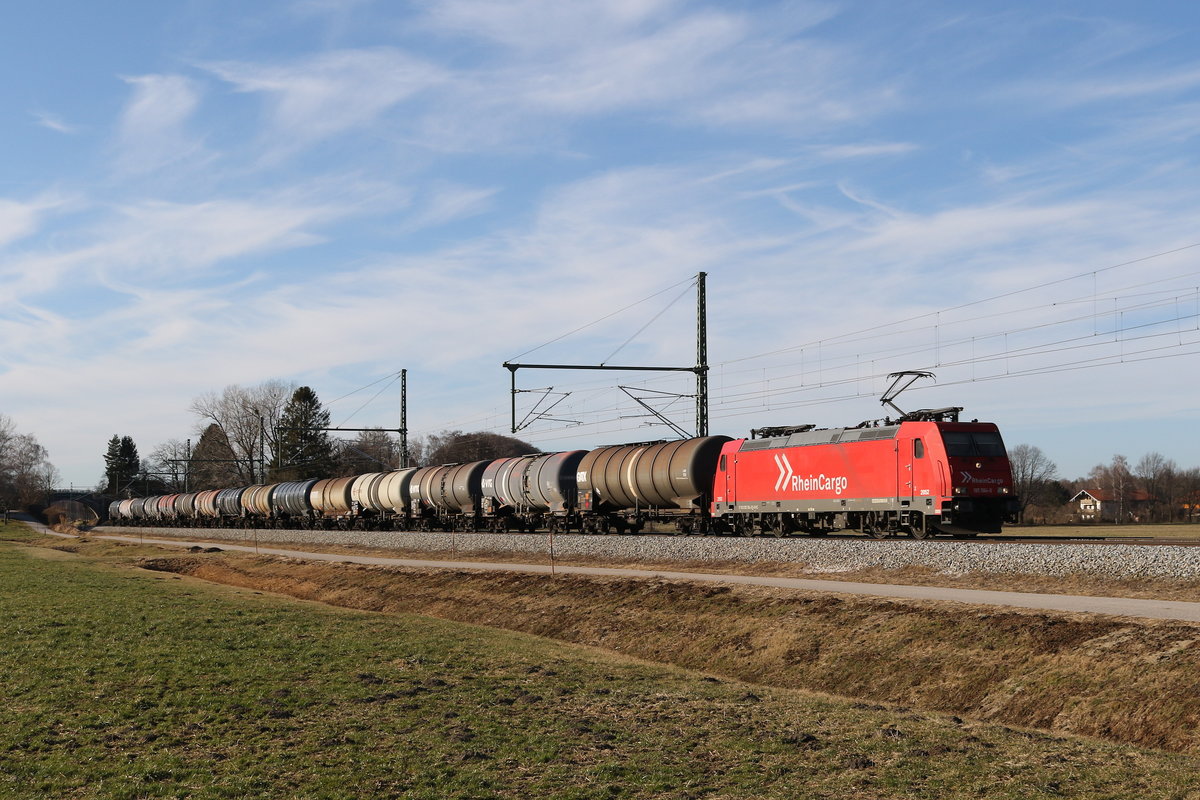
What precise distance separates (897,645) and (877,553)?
342 inches

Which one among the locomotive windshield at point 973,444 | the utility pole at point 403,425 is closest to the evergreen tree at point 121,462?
the utility pole at point 403,425

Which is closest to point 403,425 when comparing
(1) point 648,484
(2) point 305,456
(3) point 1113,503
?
(1) point 648,484

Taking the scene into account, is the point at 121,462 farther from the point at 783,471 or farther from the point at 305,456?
the point at 783,471

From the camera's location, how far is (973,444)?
29.6 meters

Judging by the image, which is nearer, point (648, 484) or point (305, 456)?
point (648, 484)

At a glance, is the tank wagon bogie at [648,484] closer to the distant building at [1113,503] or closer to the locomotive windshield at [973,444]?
the locomotive windshield at [973,444]

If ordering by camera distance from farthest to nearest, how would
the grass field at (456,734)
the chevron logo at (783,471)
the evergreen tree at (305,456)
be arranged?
the evergreen tree at (305,456) → the chevron logo at (783,471) → the grass field at (456,734)

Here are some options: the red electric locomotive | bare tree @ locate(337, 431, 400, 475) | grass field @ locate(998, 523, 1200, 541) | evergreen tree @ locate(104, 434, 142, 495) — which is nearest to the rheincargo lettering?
the red electric locomotive

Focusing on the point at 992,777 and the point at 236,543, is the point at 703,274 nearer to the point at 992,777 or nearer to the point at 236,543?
the point at 992,777

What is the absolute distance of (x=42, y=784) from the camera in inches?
386

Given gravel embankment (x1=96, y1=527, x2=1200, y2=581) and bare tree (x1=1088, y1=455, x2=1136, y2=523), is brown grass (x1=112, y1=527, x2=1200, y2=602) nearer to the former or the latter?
gravel embankment (x1=96, y1=527, x2=1200, y2=581)

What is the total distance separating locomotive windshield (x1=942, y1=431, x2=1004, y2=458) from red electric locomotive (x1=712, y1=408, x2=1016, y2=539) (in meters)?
0.03

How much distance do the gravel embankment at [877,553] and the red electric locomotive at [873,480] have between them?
2.90 meters

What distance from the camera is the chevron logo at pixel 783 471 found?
114 feet
